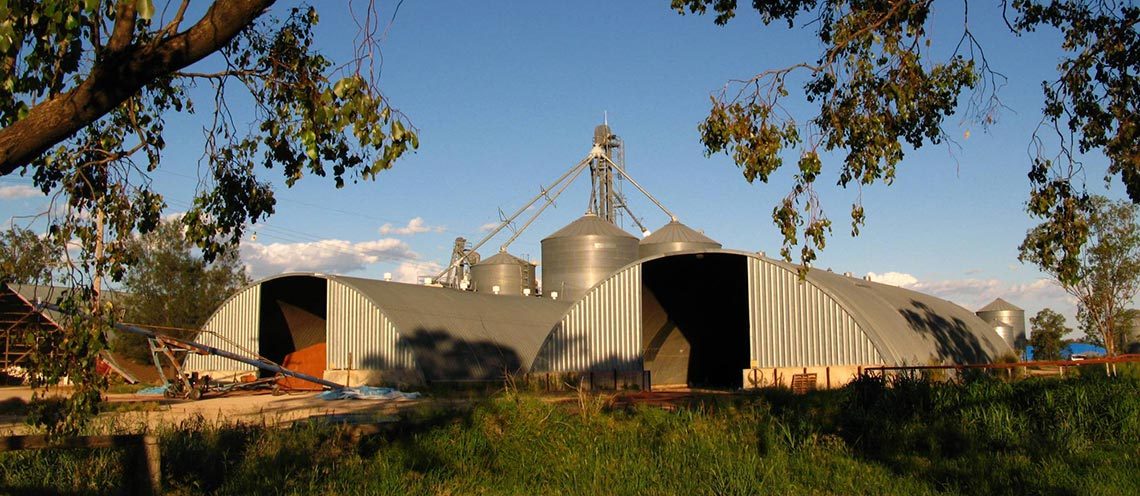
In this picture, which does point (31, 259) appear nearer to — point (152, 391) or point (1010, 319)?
point (152, 391)

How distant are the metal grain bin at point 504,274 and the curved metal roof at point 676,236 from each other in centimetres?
789

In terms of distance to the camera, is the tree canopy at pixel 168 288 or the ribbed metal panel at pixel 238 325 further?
the tree canopy at pixel 168 288

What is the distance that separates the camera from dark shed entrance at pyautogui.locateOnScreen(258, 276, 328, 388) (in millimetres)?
44531

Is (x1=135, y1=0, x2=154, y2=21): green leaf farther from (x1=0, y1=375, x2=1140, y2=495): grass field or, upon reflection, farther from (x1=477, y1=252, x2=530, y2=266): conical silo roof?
(x1=477, y1=252, x2=530, y2=266): conical silo roof

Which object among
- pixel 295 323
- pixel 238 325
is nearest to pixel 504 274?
pixel 295 323

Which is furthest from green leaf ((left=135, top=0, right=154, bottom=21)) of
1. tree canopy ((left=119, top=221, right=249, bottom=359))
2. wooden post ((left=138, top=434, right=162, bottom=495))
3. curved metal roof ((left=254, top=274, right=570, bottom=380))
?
tree canopy ((left=119, top=221, right=249, bottom=359))

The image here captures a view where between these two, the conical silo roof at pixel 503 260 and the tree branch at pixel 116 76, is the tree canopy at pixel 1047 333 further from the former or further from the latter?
the tree branch at pixel 116 76

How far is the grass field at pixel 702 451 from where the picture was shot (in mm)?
11664

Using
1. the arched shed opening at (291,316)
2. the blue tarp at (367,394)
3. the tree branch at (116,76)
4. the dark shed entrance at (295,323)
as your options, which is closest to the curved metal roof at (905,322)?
the blue tarp at (367,394)

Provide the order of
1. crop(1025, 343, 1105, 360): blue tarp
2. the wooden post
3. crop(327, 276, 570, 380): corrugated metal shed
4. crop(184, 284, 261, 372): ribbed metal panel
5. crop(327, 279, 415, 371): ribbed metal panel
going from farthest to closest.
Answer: crop(1025, 343, 1105, 360): blue tarp → crop(184, 284, 261, 372): ribbed metal panel → crop(327, 276, 570, 380): corrugated metal shed → crop(327, 279, 415, 371): ribbed metal panel → the wooden post

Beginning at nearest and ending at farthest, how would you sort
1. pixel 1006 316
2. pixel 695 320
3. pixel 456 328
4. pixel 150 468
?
pixel 150 468 → pixel 456 328 → pixel 695 320 → pixel 1006 316

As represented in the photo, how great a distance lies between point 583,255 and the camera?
55.0m

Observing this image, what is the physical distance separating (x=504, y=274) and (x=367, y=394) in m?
25.6

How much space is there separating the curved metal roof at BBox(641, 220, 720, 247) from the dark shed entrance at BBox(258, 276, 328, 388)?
1913 centimetres
